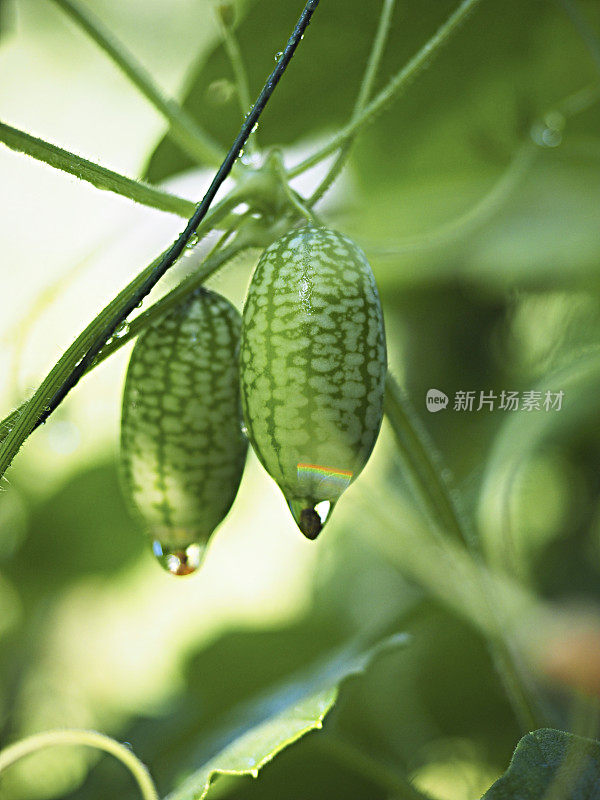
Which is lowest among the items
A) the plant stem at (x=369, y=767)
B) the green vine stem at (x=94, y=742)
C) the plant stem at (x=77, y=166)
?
the plant stem at (x=369, y=767)

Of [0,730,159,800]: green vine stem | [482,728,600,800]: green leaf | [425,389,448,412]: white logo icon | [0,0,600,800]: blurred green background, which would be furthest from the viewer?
[425,389,448,412]: white logo icon

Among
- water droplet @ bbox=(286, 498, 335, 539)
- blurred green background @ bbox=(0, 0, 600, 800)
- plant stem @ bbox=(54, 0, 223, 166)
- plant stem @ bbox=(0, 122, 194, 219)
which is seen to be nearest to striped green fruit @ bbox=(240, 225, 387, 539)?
water droplet @ bbox=(286, 498, 335, 539)

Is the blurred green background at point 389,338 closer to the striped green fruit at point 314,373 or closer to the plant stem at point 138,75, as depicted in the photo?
the plant stem at point 138,75

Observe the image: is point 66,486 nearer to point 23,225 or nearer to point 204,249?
point 23,225

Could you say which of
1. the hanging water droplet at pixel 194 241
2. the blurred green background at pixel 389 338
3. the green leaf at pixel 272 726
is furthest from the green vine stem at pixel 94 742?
the hanging water droplet at pixel 194 241

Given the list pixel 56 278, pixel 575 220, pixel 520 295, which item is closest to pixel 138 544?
pixel 56 278

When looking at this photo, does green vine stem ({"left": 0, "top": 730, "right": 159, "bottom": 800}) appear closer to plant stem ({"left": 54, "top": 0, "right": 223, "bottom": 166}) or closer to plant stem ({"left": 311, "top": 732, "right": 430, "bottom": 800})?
plant stem ({"left": 311, "top": 732, "right": 430, "bottom": 800})
